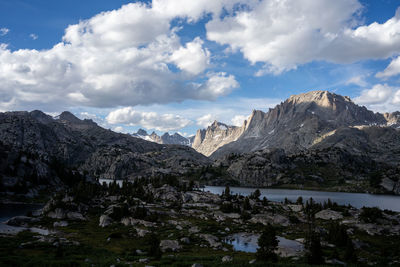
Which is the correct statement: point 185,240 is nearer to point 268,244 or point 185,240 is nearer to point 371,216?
point 268,244

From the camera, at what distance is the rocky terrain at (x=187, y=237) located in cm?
4353

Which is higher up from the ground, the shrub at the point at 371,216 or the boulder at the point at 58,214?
the shrub at the point at 371,216

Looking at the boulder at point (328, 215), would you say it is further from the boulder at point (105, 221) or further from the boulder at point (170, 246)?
the boulder at point (105, 221)

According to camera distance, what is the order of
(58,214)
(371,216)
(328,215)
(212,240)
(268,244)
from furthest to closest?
1. (328,215)
2. (371,216)
3. (58,214)
4. (212,240)
5. (268,244)

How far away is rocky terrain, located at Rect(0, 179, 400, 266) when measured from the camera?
143ft

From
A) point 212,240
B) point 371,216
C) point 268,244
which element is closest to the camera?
point 268,244

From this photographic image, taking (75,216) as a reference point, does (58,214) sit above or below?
above

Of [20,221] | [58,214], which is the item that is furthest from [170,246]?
[58,214]

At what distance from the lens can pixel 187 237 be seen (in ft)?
224

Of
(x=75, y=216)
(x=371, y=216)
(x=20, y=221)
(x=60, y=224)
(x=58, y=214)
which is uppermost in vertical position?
(x=371, y=216)

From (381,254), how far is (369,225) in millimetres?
35011

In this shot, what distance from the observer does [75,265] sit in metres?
36.3

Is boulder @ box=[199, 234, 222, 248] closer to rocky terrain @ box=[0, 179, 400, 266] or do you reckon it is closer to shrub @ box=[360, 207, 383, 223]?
rocky terrain @ box=[0, 179, 400, 266]

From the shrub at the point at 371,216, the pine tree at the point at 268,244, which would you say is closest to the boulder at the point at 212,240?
the pine tree at the point at 268,244
